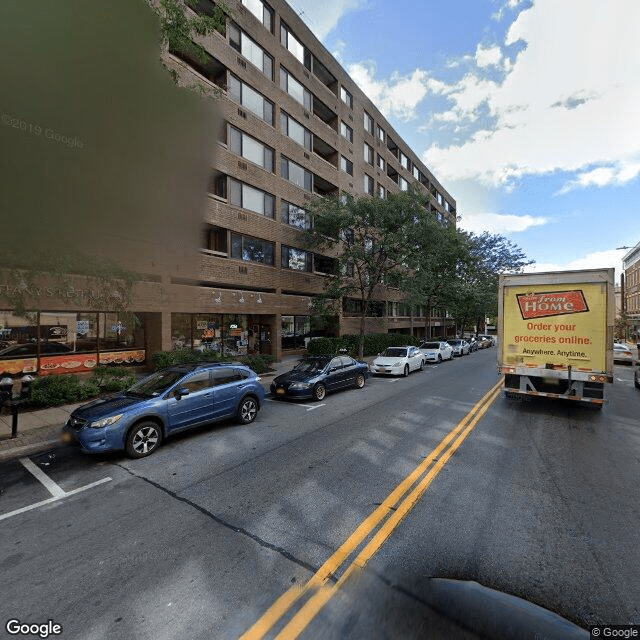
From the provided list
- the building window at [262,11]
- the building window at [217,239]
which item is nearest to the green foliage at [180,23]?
the building window at [217,239]

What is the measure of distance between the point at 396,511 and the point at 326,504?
895 mm

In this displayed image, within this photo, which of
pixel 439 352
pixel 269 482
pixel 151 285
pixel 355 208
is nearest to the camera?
pixel 269 482

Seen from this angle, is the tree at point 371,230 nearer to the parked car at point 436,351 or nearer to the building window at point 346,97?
the parked car at point 436,351

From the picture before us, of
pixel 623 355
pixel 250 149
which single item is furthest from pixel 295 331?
pixel 623 355

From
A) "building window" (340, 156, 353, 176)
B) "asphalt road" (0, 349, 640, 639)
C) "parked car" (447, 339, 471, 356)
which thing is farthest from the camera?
"parked car" (447, 339, 471, 356)

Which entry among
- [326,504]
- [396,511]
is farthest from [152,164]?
[396,511]

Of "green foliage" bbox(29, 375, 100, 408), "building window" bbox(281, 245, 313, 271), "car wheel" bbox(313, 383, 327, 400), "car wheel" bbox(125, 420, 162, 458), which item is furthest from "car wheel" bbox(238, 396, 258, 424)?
"building window" bbox(281, 245, 313, 271)

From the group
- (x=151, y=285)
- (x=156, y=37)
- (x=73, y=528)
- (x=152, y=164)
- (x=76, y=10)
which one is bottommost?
(x=73, y=528)

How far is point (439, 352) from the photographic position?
23.3m

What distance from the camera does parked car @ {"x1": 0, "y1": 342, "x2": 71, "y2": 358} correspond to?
11.6m

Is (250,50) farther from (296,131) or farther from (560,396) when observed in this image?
(560,396)

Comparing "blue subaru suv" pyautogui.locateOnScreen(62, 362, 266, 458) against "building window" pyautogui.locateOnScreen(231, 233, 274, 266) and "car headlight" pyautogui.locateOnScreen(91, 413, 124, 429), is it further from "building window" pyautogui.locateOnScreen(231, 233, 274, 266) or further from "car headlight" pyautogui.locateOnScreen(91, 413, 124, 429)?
"building window" pyautogui.locateOnScreen(231, 233, 274, 266)

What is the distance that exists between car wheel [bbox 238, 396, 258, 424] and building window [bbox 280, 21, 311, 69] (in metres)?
23.0

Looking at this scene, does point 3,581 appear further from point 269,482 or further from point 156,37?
point 156,37
